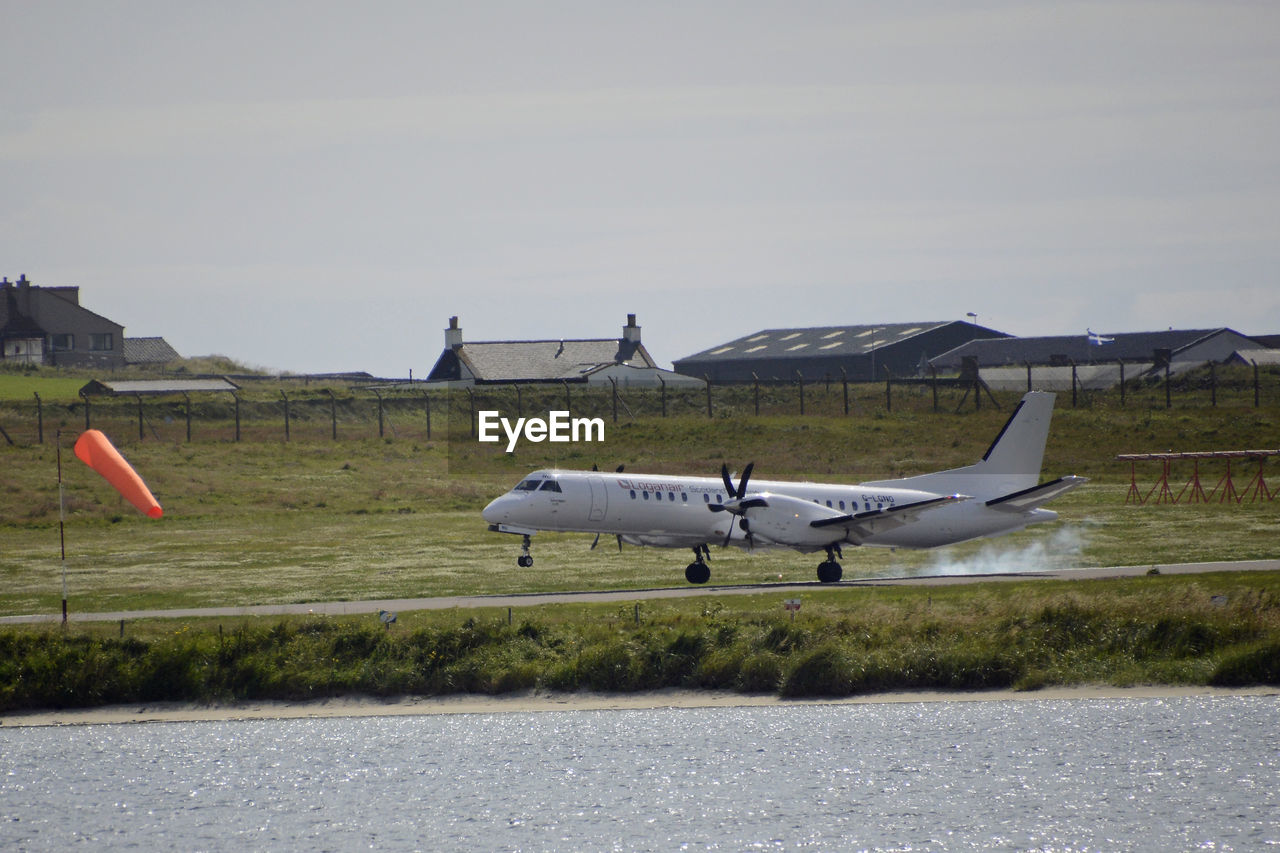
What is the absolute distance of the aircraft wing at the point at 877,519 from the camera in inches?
1821

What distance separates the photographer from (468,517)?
67312mm

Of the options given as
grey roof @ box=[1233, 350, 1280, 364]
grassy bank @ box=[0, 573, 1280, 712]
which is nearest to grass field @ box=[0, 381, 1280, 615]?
grassy bank @ box=[0, 573, 1280, 712]

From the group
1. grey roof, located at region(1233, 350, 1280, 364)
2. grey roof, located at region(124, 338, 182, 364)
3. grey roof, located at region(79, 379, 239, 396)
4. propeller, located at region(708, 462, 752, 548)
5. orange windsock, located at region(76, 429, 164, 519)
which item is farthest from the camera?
grey roof, located at region(124, 338, 182, 364)

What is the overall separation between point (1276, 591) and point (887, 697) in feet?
38.4

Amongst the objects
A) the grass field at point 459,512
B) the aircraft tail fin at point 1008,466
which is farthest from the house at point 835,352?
the aircraft tail fin at point 1008,466

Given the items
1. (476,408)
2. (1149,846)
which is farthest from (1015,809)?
(476,408)

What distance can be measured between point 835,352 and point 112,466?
102 meters

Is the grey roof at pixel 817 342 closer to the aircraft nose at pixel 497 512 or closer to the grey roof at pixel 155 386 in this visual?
the grey roof at pixel 155 386

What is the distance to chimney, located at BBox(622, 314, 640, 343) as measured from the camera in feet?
411

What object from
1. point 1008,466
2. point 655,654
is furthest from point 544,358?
point 655,654

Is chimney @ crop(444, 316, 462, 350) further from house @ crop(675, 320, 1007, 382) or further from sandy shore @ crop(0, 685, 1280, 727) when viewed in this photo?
sandy shore @ crop(0, 685, 1280, 727)

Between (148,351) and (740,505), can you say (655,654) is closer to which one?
(740,505)

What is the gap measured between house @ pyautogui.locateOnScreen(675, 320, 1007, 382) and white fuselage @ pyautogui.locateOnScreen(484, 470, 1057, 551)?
272 feet

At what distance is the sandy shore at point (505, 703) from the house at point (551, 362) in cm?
7727
